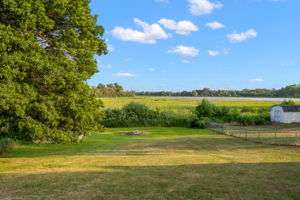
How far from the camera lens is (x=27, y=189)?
7.96 metres

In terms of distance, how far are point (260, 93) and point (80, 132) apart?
5281 inches

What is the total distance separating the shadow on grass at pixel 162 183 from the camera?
7.36 meters

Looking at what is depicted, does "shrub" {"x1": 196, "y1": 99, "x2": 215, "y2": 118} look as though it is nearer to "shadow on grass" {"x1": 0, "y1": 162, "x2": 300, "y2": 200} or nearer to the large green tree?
the large green tree

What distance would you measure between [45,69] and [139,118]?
2928 centimetres

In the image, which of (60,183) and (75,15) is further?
(75,15)

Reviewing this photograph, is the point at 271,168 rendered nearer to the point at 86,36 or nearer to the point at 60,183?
the point at 60,183

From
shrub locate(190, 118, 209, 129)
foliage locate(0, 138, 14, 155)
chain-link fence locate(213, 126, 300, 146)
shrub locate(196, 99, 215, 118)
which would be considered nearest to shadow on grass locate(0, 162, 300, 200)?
foliage locate(0, 138, 14, 155)

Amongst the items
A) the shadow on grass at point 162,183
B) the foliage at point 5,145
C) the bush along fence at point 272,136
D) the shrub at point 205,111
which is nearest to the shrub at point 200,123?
the shrub at point 205,111

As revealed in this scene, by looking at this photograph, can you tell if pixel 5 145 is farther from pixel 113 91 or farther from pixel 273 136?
pixel 113 91

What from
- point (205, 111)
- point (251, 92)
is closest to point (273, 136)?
point (205, 111)

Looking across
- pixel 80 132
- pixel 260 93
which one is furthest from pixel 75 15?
pixel 260 93

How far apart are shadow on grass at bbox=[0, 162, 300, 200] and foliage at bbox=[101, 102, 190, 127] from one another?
27.4 meters

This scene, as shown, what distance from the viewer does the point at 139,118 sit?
1565 inches

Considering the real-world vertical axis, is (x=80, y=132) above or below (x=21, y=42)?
below
